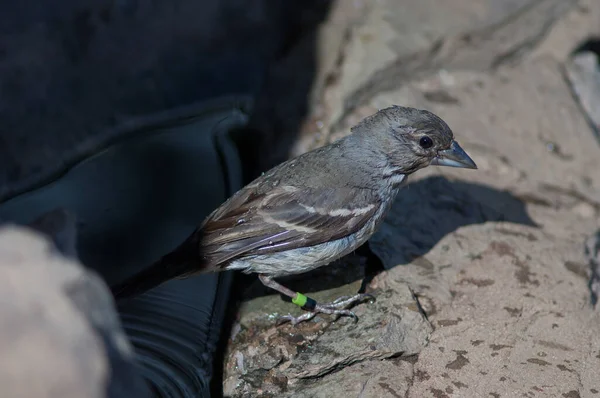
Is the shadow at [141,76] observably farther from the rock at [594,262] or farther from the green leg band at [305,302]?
the rock at [594,262]

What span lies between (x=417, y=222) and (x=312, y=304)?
1.03 metres

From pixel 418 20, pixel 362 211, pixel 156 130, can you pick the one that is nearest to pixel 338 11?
pixel 418 20

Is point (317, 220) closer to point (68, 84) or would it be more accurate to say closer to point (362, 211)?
point (362, 211)

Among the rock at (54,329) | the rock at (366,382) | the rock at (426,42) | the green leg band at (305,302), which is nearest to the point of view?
the rock at (54,329)

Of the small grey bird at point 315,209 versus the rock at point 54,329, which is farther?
the small grey bird at point 315,209

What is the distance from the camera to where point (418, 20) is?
21.2ft

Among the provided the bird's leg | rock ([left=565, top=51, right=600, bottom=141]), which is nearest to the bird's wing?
the bird's leg

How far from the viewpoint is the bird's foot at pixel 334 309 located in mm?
4391

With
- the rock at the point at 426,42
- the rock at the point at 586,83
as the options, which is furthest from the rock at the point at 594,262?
the rock at the point at 426,42

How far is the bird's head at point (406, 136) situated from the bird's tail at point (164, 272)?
4.13ft

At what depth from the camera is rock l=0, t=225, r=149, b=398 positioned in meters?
2.28

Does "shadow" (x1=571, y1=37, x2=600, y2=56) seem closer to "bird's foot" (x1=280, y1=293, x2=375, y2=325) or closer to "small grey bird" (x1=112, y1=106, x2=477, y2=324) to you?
"small grey bird" (x1=112, y1=106, x2=477, y2=324)

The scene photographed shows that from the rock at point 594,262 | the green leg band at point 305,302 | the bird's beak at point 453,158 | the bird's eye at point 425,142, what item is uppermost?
the bird's eye at point 425,142

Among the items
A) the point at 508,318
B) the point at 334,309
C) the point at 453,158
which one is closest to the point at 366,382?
the point at 334,309
